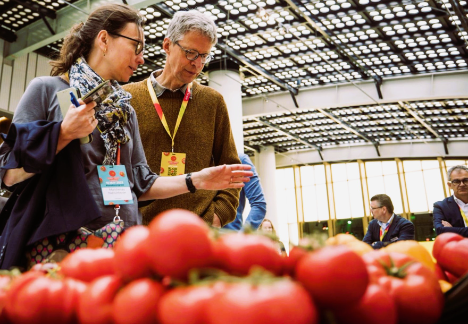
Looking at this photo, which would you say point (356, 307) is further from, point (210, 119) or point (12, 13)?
point (12, 13)

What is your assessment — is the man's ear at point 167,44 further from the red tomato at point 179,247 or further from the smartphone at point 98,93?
the red tomato at point 179,247

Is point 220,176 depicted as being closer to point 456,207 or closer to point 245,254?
point 245,254

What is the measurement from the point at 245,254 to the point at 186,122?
5.58 feet

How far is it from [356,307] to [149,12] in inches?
443

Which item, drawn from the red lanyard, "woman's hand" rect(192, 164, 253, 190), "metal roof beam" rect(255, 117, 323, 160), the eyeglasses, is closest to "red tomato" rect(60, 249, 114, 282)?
"woman's hand" rect(192, 164, 253, 190)

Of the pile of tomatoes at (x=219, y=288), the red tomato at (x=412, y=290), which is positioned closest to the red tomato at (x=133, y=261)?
the pile of tomatoes at (x=219, y=288)

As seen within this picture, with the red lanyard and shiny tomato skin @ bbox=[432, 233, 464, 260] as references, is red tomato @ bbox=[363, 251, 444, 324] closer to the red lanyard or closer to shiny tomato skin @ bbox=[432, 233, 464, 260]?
shiny tomato skin @ bbox=[432, 233, 464, 260]

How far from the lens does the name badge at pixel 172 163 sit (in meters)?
2.14

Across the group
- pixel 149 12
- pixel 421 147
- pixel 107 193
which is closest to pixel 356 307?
pixel 107 193

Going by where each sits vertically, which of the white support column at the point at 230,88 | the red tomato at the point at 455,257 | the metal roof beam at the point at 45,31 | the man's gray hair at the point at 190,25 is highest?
the metal roof beam at the point at 45,31

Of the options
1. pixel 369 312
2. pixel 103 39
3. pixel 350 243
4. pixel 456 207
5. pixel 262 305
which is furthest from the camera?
pixel 456 207

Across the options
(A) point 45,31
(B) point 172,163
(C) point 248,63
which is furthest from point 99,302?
(C) point 248,63

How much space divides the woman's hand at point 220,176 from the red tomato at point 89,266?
3.17 feet

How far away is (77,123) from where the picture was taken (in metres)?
1.27
